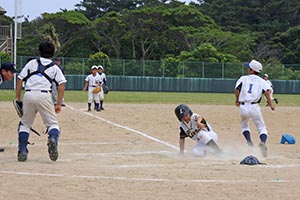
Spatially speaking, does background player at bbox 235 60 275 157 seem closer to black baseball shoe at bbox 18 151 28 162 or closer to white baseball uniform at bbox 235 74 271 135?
white baseball uniform at bbox 235 74 271 135

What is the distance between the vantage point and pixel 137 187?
7648 millimetres

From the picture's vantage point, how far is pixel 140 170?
9.15m

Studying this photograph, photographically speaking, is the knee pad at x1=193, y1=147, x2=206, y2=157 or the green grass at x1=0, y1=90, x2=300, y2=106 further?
the green grass at x1=0, y1=90, x2=300, y2=106

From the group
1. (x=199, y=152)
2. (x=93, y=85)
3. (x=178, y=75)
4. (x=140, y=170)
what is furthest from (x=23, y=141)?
(x=178, y=75)

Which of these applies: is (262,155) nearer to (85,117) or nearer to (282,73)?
(85,117)

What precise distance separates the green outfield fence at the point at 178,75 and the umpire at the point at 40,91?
4926 cm

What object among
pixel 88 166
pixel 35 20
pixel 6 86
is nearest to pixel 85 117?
pixel 88 166

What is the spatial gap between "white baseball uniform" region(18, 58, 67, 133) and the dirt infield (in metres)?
0.71

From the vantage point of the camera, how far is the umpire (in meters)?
10.1

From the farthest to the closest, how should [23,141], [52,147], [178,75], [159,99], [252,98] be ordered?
[178,75]
[159,99]
[252,98]
[23,141]
[52,147]

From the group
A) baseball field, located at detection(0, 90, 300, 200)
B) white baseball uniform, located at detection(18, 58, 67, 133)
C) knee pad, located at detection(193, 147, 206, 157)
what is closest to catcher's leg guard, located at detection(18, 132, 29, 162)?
baseball field, located at detection(0, 90, 300, 200)

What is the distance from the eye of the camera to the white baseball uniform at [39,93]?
33.1 feet

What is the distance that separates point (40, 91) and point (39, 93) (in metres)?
0.03

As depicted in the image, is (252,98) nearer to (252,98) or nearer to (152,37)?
(252,98)
